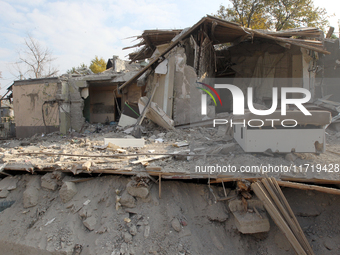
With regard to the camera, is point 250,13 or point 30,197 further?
point 250,13

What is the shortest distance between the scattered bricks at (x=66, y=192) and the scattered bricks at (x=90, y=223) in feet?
2.00

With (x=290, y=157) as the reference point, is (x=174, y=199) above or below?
below

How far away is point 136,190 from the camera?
11.7 feet

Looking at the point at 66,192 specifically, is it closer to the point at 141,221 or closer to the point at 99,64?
the point at 141,221

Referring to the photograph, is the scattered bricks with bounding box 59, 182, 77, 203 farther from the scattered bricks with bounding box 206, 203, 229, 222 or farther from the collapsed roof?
the collapsed roof

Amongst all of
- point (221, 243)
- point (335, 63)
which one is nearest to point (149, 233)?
point (221, 243)

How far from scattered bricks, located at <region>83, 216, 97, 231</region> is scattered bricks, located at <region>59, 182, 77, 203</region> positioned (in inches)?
24.0

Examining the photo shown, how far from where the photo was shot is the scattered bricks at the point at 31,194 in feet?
13.2

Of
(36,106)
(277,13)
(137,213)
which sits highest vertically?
(277,13)

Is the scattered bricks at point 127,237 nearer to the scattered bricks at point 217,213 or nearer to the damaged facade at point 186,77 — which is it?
the scattered bricks at point 217,213

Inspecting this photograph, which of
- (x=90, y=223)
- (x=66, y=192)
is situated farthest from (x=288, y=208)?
(x=66, y=192)

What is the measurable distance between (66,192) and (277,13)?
18.7 m

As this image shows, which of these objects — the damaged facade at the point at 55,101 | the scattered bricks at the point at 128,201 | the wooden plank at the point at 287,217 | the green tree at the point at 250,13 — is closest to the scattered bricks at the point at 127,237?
the scattered bricks at the point at 128,201

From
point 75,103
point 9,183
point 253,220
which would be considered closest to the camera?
point 253,220
